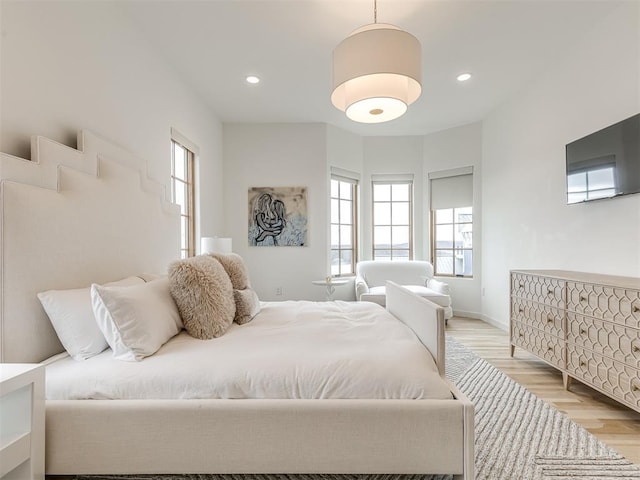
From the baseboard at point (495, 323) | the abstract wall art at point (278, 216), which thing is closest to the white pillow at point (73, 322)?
the abstract wall art at point (278, 216)

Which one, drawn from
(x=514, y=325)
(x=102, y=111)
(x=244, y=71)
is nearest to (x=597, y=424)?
(x=514, y=325)

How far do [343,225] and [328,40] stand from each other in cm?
272

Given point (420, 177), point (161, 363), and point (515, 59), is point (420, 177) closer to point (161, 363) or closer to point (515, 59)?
point (515, 59)

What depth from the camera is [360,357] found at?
4.64 ft

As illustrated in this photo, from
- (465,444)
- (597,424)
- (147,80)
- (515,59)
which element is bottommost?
(597,424)

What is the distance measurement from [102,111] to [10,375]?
5.42 ft

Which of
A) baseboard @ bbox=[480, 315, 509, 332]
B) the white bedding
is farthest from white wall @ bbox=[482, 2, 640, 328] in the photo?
the white bedding

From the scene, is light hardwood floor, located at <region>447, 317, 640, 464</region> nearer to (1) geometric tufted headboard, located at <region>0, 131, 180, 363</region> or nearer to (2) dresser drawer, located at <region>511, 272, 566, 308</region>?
(2) dresser drawer, located at <region>511, 272, 566, 308</region>

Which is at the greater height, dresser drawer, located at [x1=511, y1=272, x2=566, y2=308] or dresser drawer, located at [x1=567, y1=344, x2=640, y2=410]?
dresser drawer, located at [x1=511, y1=272, x2=566, y2=308]

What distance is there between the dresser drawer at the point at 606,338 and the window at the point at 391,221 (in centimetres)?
298

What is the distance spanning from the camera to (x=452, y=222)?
4.85 meters

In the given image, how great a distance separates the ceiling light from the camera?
5.56ft

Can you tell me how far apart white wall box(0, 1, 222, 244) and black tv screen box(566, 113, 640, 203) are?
3465 millimetres

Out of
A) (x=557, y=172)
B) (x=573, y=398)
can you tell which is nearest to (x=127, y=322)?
(x=573, y=398)
